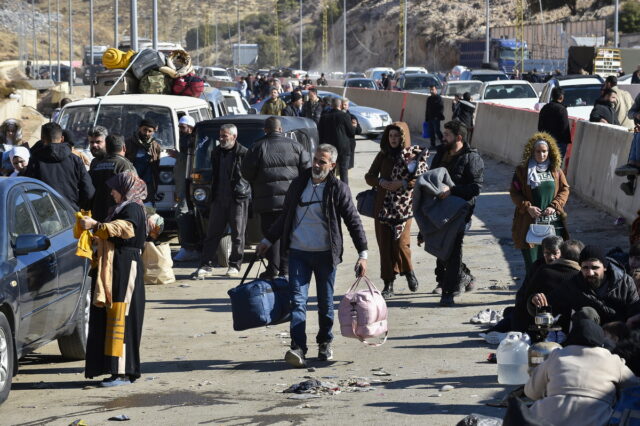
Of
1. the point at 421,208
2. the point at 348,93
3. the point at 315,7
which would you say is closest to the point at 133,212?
the point at 421,208

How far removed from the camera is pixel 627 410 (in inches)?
229

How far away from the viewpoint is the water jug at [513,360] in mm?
8188

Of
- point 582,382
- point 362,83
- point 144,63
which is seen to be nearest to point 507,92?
point 144,63

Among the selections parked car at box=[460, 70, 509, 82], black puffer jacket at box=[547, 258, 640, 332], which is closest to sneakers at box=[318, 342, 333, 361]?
black puffer jacket at box=[547, 258, 640, 332]

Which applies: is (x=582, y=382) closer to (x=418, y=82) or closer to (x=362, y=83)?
(x=418, y=82)

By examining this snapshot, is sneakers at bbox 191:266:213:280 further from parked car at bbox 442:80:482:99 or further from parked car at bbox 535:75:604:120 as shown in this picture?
parked car at bbox 442:80:482:99

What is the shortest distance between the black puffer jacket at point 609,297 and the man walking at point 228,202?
252 inches

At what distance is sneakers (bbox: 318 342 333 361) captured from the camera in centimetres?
955

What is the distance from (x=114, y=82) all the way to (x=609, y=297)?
18.1 meters

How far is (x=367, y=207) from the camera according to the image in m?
12.5

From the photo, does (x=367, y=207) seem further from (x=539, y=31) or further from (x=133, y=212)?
(x=539, y=31)

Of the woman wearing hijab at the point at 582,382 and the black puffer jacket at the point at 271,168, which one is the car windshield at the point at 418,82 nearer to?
the black puffer jacket at the point at 271,168

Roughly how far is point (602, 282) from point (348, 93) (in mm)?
45800

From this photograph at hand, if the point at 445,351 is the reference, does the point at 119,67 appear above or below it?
above
